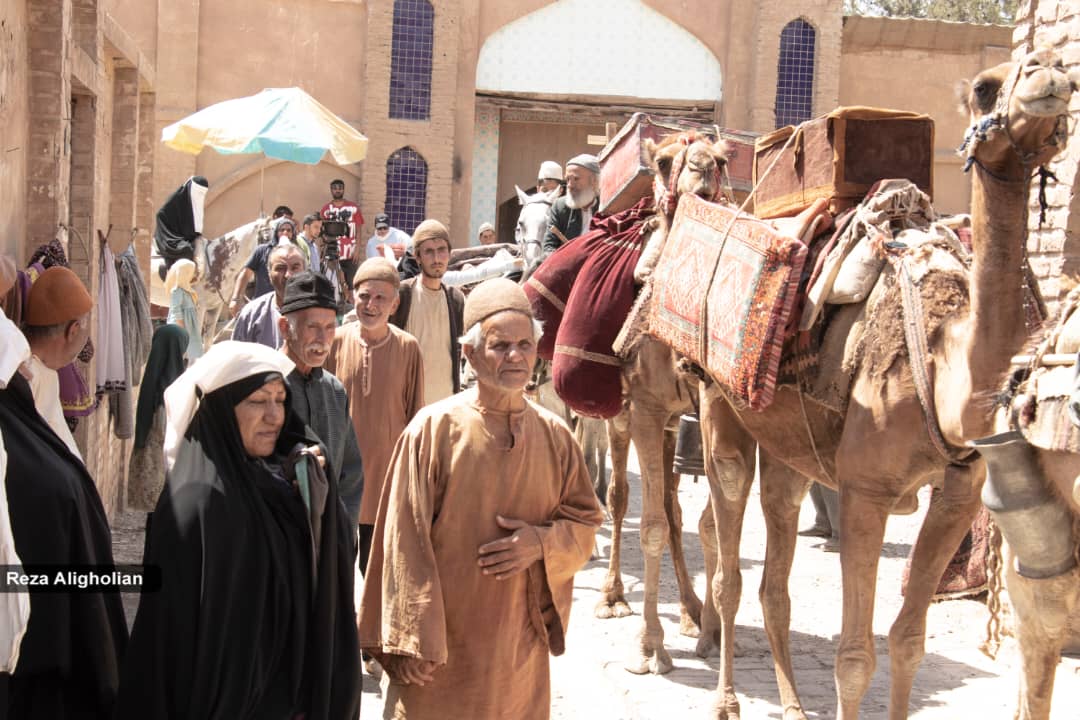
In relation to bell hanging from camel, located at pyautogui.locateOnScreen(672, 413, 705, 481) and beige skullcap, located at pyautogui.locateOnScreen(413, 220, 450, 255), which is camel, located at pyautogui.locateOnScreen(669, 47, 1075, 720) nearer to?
beige skullcap, located at pyautogui.locateOnScreen(413, 220, 450, 255)

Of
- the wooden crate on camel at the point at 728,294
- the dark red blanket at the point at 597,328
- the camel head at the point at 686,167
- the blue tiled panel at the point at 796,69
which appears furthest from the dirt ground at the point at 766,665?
the blue tiled panel at the point at 796,69

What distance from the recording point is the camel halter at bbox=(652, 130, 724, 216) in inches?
250

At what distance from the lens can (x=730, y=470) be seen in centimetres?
614

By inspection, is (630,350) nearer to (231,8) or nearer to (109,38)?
(109,38)

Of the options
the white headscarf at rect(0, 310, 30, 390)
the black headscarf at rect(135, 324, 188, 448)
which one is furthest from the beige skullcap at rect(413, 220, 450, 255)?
the white headscarf at rect(0, 310, 30, 390)

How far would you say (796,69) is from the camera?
24781mm

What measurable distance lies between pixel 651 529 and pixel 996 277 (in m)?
3.11

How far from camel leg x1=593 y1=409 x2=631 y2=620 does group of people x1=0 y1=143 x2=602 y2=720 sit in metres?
3.73

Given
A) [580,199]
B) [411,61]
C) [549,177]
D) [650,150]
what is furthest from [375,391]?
[411,61]

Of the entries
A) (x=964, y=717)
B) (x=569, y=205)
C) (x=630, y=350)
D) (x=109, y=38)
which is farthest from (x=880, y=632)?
(x=109, y=38)

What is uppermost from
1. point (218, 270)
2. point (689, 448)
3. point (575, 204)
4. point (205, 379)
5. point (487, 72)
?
point (487, 72)

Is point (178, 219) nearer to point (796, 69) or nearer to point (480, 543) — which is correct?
point (480, 543)

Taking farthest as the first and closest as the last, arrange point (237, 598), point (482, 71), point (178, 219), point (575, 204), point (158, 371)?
point (482, 71) < point (178, 219) < point (158, 371) < point (575, 204) < point (237, 598)

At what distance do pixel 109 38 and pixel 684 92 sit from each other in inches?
674
